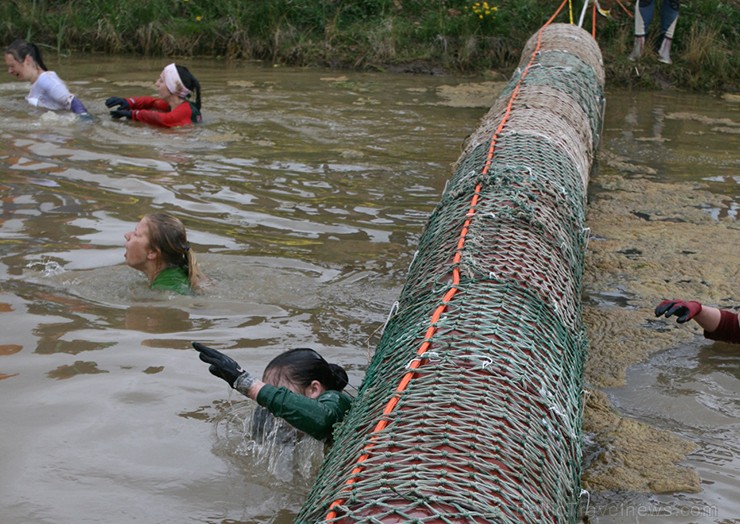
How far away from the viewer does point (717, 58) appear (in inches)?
553

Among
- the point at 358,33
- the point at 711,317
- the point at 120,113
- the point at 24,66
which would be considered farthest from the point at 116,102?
the point at 711,317

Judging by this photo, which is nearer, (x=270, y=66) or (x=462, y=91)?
(x=462, y=91)

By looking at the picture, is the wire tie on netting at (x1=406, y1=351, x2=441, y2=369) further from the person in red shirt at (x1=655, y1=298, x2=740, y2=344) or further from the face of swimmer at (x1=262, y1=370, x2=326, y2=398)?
the person in red shirt at (x1=655, y1=298, x2=740, y2=344)

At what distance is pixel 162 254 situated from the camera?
629 centimetres

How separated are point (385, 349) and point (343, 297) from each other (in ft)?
7.17

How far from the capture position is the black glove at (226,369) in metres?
3.92

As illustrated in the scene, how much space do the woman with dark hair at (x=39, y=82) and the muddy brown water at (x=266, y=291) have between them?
185mm

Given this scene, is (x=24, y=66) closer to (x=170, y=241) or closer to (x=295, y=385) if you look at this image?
(x=170, y=241)

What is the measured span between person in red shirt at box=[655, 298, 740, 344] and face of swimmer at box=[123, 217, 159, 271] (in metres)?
2.92

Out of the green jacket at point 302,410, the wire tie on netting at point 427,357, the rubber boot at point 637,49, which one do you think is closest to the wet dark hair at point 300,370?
the green jacket at point 302,410

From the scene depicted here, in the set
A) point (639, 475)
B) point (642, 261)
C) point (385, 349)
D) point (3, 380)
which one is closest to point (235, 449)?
point (385, 349)

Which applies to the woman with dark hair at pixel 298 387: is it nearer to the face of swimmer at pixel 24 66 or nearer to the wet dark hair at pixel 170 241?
the wet dark hair at pixel 170 241

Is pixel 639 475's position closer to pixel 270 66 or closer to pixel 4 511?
pixel 4 511

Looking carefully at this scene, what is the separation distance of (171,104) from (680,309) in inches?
265
